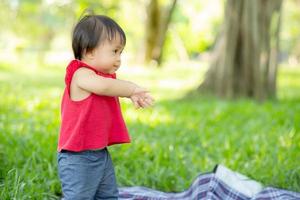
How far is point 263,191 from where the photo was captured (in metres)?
3.14

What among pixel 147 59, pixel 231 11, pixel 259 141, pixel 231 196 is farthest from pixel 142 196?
pixel 147 59

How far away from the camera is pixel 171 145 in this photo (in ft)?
13.8

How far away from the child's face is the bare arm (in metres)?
0.07

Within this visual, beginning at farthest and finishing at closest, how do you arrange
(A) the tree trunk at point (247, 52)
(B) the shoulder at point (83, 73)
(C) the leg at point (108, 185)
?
(A) the tree trunk at point (247, 52) < (C) the leg at point (108, 185) < (B) the shoulder at point (83, 73)

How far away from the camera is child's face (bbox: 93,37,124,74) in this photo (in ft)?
7.57

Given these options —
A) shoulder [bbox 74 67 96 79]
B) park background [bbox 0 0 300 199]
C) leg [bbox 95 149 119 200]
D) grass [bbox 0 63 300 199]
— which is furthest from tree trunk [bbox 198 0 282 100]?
shoulder [bbox 74 67 96 79]

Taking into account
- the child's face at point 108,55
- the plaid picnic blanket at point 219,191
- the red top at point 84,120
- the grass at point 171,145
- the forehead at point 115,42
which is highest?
the forehead at point 115,42

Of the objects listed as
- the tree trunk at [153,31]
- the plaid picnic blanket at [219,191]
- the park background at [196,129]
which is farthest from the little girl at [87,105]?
the tree trunk at [153,31]

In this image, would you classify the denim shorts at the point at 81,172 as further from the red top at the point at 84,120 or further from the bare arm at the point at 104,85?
the bare arm at the point at 104,85

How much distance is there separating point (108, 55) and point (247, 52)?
16.9 ft

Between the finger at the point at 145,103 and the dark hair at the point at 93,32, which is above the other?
the dark hair at the point at 93,32

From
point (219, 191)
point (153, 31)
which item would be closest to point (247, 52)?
point (219, 191)

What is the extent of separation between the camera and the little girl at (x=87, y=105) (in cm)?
230

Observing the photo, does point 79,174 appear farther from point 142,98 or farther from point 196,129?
point 196,129
